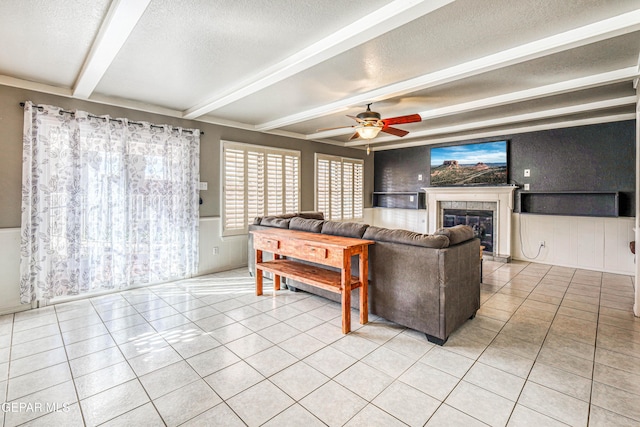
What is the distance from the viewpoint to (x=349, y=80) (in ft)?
10.9

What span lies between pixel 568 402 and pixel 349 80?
3278mm

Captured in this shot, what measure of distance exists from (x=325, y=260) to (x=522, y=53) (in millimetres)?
2536

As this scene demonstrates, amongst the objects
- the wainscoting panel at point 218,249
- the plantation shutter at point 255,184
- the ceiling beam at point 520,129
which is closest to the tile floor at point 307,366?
the wainscoting panel at point 218,249

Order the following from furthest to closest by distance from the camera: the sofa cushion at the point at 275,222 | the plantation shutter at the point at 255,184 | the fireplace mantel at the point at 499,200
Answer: the fireplace mantel at the point at 499,200 < the plantation shutter at the point at 255,184 < the sofa cushion at the point at 275,222

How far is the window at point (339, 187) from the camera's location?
669 cm

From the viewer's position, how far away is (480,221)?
6.11m

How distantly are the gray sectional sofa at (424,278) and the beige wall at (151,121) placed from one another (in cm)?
287

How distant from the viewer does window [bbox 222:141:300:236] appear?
200 inches

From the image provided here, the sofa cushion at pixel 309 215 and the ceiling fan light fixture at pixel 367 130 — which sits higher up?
the ceiling fan light fixture at pixel 367 130

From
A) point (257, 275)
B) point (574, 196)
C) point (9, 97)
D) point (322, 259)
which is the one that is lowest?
point (257, 275)

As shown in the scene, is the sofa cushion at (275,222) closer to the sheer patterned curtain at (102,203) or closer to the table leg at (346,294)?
the sheer patterned curtain at (102,203)

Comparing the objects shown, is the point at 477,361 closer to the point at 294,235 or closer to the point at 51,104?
the point at 294,235

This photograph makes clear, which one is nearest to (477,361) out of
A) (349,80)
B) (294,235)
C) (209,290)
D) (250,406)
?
(250,406)

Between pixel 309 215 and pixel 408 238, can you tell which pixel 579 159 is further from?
pixel 309 215
